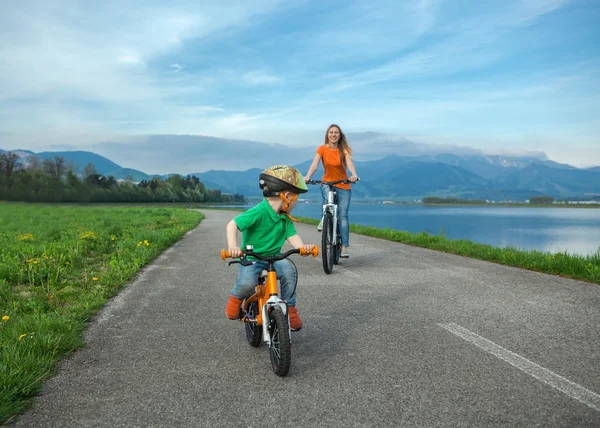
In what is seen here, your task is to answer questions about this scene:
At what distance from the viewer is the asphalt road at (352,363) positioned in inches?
118

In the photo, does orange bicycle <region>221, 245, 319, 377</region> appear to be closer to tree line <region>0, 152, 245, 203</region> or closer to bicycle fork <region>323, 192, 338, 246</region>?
bicycle fork <region>323, 192, 338, 246</region>

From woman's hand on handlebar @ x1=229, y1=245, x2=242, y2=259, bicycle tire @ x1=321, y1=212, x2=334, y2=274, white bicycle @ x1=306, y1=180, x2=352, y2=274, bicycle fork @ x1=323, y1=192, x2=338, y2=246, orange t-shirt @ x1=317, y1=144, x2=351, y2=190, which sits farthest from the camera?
orange t-shirt @ x1=317, y1=144, x2=351, y2=190

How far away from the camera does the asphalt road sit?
300 cm

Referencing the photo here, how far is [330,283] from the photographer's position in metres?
7.52

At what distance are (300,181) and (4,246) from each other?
10072mm

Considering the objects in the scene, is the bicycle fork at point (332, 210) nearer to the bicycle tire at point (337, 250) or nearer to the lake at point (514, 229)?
the bicycle tire at point (337, 250)

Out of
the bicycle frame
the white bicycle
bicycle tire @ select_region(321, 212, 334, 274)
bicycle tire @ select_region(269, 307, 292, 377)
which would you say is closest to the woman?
the white bicycle

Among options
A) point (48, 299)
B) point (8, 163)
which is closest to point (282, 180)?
point (48, 299)

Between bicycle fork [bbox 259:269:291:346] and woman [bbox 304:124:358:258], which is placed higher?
woman [bbox 304:124:358:258]

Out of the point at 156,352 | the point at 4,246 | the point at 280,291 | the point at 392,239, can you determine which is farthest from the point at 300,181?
the point at 392,239

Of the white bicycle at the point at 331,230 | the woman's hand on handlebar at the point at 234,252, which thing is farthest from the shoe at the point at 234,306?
the white bicycle at the point at 331,230

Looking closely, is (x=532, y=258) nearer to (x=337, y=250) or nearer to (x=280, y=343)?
(x=337, y=250)

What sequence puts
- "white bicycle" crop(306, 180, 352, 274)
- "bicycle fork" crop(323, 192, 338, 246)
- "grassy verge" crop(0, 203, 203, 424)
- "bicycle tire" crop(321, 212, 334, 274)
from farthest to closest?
"bicycle fork" crop(323, 192, 338, 246), "white bicycle" crop(306, 180, 352, 274), "bicycle tire" crop(321, 212, 334, 274), "grassy verge" crop(0, 203, 203, 424)

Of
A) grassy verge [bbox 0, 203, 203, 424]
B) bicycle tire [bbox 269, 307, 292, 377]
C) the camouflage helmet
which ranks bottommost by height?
grassy verge [bbox 0, 203, 203, 424]
